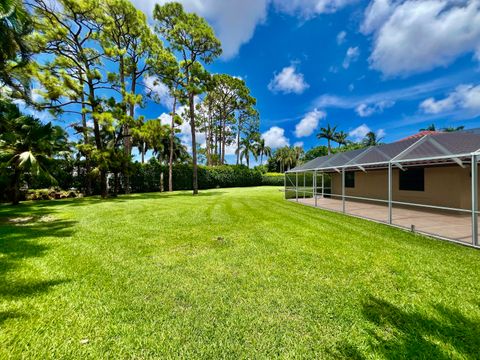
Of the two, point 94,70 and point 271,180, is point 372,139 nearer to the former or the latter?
point 271,180

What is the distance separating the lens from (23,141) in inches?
383

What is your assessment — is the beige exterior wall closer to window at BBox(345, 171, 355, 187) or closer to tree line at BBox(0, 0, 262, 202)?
window at BBox(345, 171, 355, 187)

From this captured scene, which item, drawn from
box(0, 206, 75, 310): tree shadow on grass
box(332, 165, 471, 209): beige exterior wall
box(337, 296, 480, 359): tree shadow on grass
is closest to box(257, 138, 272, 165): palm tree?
box(332, 165, 471, 209): beige exterior wall

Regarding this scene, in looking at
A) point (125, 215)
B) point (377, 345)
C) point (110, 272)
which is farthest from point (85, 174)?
point (377, 345)

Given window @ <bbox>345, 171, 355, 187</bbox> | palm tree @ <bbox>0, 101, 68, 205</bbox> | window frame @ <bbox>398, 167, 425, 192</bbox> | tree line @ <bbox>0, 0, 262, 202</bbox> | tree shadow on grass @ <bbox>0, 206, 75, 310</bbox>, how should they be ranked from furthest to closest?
window @ <bbox>345, 171, 355, 187</bbox>
window frame @ <bbox>398, 167, 425, 192</bbox>
tree line @ <bbox>0, 0, 262, 202</bbox>
palm tree @ <bbox>0, 101, 68, 205</bbox>
tree shadow on grass @ <bbox>0, 206, 75, 310</bbox>

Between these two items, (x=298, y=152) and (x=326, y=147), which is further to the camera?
(x=298, y=152)

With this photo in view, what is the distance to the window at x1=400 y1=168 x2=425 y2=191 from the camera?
403 inches

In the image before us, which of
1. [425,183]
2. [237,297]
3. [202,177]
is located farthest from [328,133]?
[237,297]

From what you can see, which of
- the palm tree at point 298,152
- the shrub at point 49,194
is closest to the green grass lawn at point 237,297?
the shrub at point 49,194

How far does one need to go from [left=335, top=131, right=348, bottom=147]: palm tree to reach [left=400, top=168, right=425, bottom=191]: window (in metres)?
36.6

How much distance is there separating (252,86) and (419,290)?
2813cm

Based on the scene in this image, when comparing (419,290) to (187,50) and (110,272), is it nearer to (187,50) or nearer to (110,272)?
(110,272)

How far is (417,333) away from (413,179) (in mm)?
10990

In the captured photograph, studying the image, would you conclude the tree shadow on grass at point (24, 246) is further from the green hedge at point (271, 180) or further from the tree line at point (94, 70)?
the green hedge at point (271, 180)
